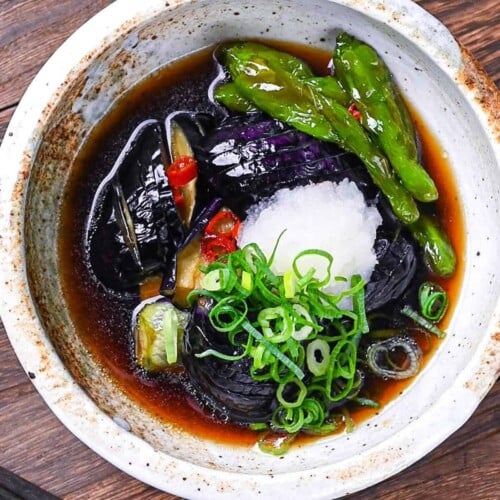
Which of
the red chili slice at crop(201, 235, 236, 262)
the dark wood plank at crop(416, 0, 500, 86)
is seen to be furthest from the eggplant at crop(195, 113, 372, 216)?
the dark wood plank at crop(416, 0, 500, 86)

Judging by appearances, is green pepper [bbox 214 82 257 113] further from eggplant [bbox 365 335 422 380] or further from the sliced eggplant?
eggplant [bbox 365 335 422 380]

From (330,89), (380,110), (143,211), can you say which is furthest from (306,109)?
(143,211)

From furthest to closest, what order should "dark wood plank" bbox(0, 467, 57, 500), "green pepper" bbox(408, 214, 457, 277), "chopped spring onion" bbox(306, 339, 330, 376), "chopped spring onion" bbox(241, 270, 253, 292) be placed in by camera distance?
"dark wood plank" bbox(0, 467, 57, 500)
"green pepper" bbox(408, 214, 457, 277)
"chopped spring onion" bbox(306, 339, 330, 376)
"chopped spring onion" bbox(241, 270, 253, 292)

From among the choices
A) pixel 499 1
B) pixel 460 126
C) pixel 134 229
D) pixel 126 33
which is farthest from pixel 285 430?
pixel 499 1

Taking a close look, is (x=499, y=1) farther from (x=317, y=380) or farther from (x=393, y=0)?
(x=317, y=380)

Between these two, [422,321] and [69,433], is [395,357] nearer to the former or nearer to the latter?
[422,321]

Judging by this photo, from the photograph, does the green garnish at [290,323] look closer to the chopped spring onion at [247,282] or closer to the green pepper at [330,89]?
the chopped spring onion at [247,282]
